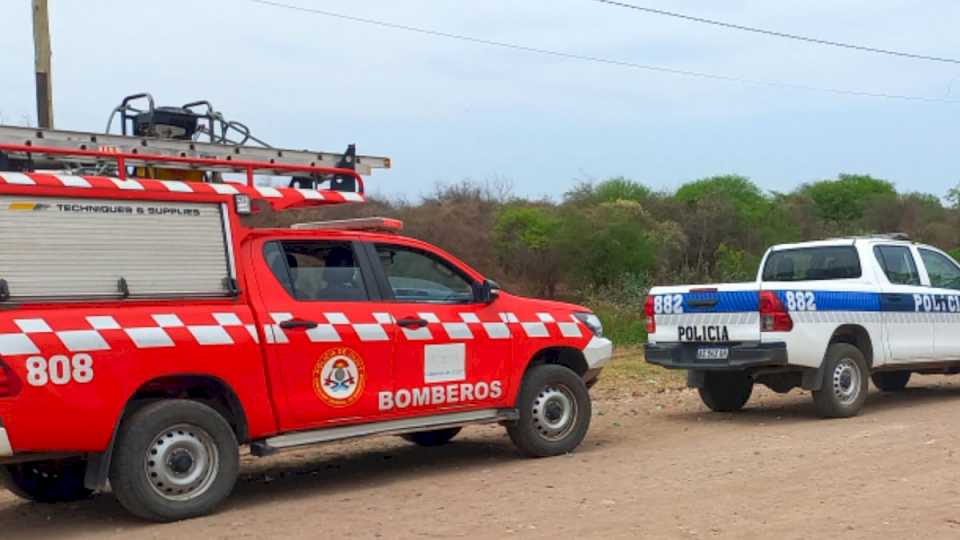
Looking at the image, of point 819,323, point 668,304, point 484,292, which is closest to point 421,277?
point 484,292

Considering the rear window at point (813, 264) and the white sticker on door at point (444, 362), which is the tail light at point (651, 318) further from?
the white sticker on door at point (444, 362)

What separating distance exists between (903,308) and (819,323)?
5.00ft

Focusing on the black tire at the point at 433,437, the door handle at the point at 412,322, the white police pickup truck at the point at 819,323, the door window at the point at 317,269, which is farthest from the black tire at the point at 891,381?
the door window at the point at 317,269

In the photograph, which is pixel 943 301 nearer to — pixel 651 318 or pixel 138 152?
pixel 651 318

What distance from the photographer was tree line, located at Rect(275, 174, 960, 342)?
1230 inches

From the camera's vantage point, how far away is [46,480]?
8.02m

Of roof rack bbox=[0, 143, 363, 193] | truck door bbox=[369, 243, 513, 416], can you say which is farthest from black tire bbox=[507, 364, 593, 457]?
roof rack bbox=[0, 143, 363, 193]

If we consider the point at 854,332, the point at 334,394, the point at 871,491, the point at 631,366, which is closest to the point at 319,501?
the point at 334,394

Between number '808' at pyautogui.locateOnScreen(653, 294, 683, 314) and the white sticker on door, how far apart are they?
11.2 feet

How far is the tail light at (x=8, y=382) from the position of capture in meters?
6.43

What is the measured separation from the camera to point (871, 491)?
745 cm

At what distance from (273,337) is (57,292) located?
1469 millimetres

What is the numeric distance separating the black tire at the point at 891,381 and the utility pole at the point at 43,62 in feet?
33.1

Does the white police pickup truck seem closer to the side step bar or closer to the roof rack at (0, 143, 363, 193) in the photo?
the side step bar
